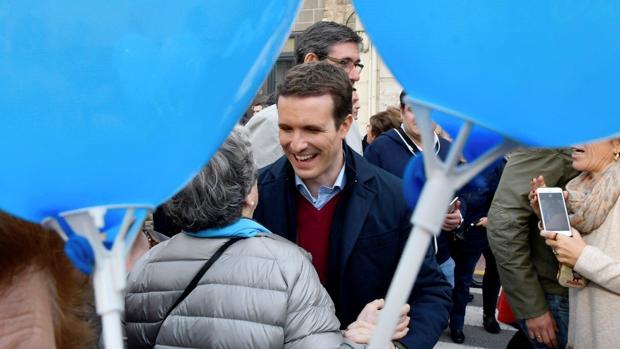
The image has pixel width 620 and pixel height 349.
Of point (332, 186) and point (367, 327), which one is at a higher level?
point (332, 186)

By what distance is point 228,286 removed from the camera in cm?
158

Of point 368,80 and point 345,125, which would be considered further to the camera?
point 368,80

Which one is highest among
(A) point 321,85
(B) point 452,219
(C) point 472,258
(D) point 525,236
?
(A) point 321,85

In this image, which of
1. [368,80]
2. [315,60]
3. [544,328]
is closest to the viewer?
[544,328]

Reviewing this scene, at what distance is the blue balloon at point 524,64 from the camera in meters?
0.65

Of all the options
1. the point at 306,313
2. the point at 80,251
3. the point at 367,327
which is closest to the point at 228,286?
the point at 306,313

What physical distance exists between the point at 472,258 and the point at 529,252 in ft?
7.33

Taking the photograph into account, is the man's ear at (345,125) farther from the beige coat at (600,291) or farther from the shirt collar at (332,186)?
the beige coat at (600,291)

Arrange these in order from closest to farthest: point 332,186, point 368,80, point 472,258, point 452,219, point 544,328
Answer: point 332,186
point 544,328
point 452,219
point 472,258
point 368,80

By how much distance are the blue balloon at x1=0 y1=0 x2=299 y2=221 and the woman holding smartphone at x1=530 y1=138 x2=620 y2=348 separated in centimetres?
178

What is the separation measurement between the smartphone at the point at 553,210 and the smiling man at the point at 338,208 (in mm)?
502

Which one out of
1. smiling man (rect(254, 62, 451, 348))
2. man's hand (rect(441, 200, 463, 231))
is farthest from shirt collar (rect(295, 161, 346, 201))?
man's hand (rect(441, 200, 463, 231))

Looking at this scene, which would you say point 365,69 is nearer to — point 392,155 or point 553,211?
point 392,155

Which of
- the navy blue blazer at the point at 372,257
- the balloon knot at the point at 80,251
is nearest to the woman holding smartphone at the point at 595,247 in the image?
the navy blue blazer at the point at 372,257
